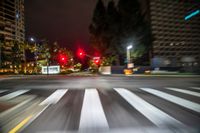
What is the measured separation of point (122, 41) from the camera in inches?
1804

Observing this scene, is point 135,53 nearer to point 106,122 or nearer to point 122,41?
point 122,41

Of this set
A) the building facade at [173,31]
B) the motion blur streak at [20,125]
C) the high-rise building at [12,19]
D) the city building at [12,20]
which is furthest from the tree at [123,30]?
the high-rise building at [12,19]

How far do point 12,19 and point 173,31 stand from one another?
10660 cm

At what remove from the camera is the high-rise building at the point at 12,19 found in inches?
5103

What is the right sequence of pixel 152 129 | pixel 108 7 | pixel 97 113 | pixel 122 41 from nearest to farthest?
pixel 152 129 < pixel 97 113 < pixel 122 41 < pixel 108 7

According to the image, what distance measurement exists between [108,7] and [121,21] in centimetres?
574

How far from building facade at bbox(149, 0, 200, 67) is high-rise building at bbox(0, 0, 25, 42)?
299ft

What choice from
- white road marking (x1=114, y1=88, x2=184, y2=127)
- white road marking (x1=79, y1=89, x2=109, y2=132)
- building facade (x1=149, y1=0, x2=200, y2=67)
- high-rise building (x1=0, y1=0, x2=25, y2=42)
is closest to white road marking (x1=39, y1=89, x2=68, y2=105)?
white road marking (x1=79, y1=89, x2=109, y2=132)

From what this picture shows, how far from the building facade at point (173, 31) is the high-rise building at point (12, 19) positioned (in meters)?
91.2

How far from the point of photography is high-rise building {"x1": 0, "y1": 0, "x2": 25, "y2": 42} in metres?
130

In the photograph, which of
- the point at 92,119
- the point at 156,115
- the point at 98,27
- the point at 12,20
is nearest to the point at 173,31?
the point at 98,27

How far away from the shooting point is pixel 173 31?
123312 mm

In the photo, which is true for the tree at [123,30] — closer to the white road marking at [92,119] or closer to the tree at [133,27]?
the tree at [133,27]

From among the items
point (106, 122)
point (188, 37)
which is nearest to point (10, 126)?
point (106, 122)
